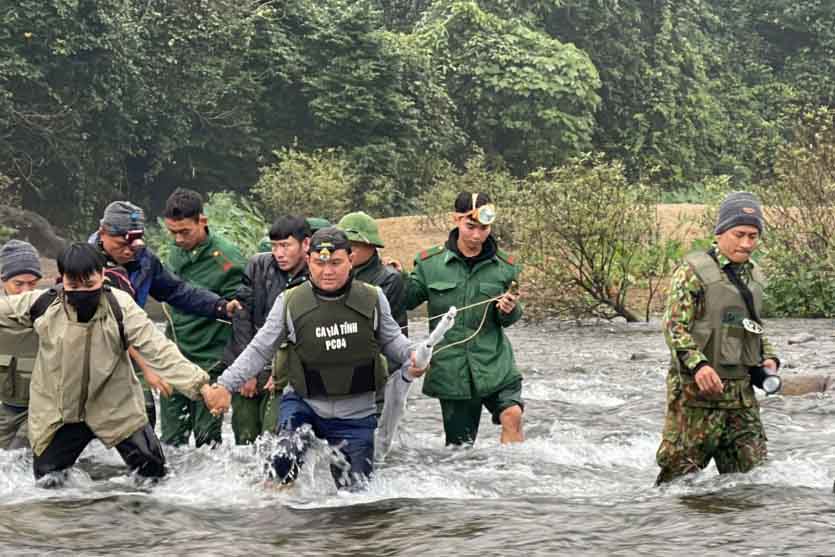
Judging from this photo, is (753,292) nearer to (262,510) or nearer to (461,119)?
(262,510)

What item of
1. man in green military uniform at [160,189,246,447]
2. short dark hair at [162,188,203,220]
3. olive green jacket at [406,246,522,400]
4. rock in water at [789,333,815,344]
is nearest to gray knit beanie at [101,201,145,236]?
short dark hair at [162,188,203,220]

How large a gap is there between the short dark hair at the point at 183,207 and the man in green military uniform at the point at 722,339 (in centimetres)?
320

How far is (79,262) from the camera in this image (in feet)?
24.4

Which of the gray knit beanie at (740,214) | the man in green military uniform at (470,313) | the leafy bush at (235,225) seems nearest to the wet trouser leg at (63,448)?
the man in green military uniform at (470,313)

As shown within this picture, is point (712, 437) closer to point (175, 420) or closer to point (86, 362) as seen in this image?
point (86, 362)

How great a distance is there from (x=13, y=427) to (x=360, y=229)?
7.90 feet

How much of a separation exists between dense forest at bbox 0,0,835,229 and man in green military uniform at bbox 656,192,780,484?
24.4 meters

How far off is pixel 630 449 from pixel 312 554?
4280mm

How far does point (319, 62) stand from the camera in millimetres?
37000

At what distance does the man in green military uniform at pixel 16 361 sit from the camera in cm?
823

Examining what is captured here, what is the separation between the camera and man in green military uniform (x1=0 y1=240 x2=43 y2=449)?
27.0ft

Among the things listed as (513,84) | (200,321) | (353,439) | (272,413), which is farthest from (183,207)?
(513,84)

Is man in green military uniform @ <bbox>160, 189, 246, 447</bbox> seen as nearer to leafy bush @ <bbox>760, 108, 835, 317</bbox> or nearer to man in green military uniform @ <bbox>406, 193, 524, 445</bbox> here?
man in green military uniform @ <bbox>406, 193, 524, 445</bbox>

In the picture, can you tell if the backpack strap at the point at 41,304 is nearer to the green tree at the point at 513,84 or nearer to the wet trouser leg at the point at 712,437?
the wet trouser leg at the point at 712,437
